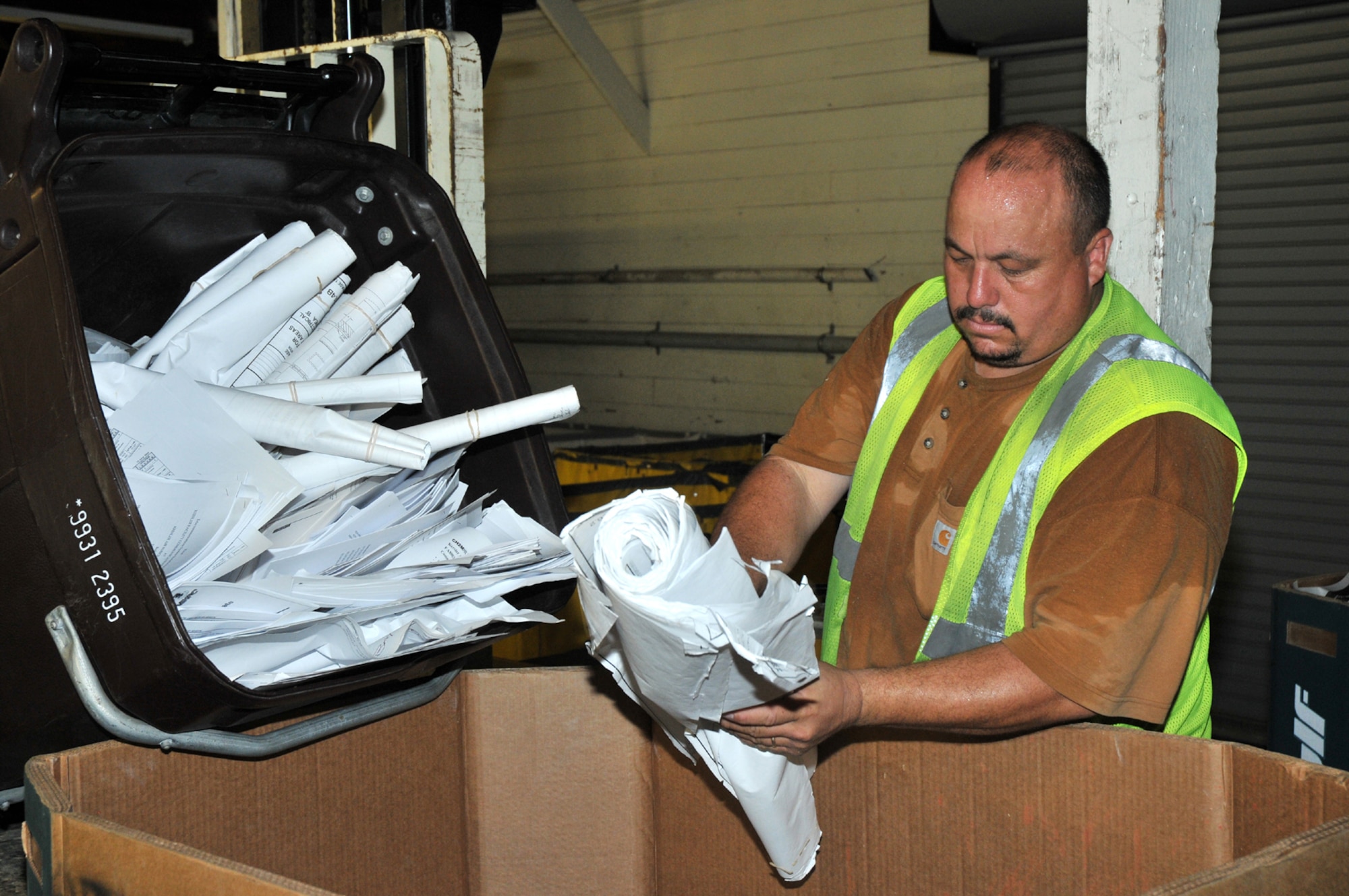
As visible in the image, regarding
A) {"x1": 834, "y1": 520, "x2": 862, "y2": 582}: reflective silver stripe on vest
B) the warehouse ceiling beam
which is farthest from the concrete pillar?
the warehouse ceiling beam

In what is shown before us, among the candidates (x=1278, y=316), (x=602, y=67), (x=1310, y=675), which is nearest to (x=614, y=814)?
(x=1310, y=675)

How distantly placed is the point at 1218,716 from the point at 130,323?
531 centimetres

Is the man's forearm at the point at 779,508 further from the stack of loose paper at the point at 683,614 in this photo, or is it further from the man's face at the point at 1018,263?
the stack of loose paper at the point at 683,614

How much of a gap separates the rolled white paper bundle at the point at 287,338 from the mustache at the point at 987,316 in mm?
848

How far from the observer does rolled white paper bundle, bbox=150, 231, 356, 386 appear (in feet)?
4.52

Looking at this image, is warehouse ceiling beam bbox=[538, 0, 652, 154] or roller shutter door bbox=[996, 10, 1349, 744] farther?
warehouse ceiling beam bbox=[538, 0, 652, 154]

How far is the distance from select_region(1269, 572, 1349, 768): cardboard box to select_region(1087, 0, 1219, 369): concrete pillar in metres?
1.55

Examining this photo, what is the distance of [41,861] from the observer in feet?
3.44

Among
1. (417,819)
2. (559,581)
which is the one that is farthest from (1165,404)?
(417,819)

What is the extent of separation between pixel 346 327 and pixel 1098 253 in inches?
Answer: 41.1

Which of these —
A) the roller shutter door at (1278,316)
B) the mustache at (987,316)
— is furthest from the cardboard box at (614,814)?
the roller shutter door at (1278,316)

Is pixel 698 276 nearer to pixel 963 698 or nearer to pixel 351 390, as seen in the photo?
pixel 351 390

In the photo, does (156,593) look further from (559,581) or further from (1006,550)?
(1006,550)

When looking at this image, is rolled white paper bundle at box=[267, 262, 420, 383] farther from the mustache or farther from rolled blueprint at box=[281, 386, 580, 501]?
the mustache
